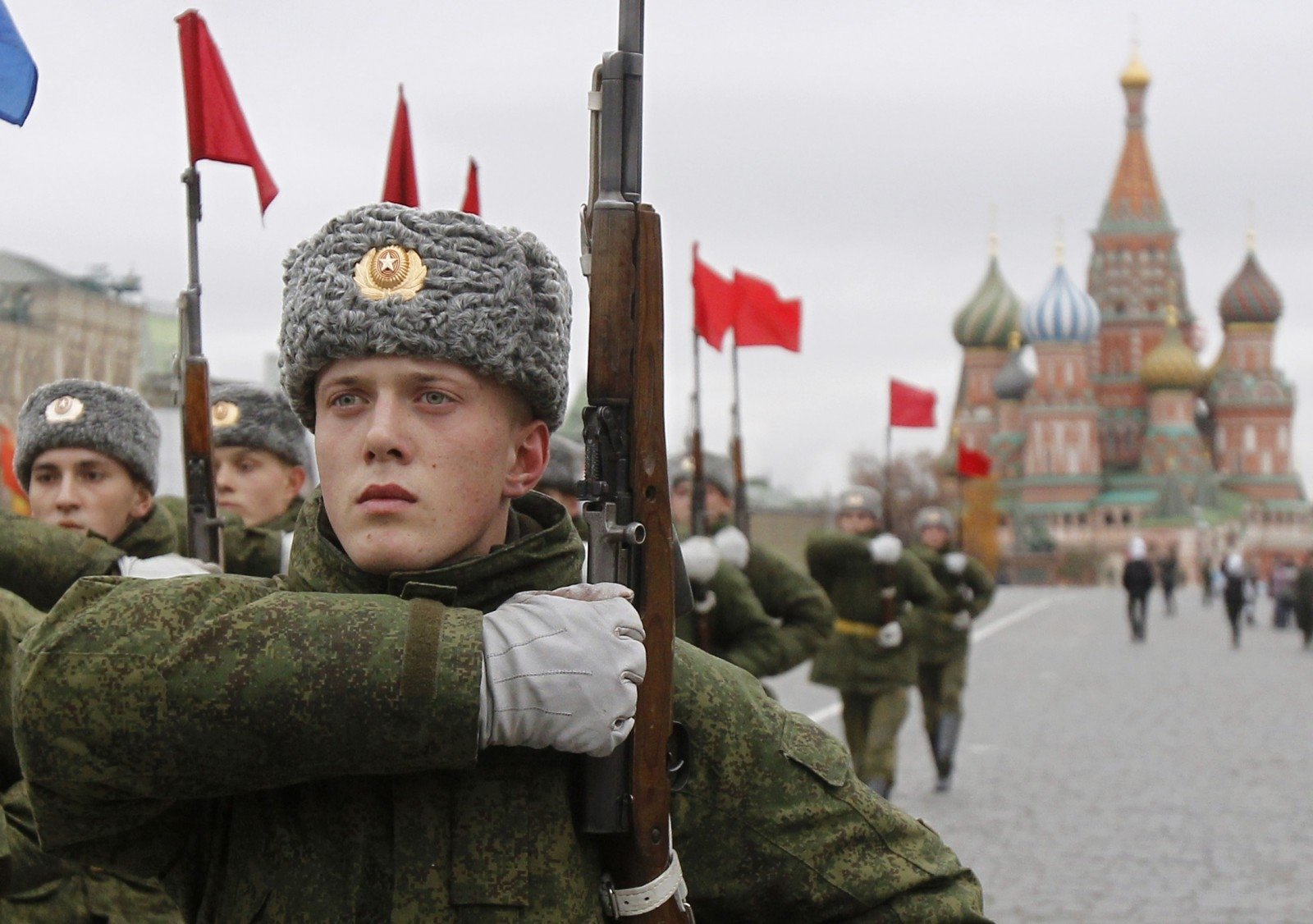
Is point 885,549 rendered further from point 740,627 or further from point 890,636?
point 740,627

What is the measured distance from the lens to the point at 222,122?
4.71 metres

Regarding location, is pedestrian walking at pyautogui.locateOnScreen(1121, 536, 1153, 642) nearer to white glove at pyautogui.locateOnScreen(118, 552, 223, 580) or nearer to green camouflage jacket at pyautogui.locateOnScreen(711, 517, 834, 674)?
green camouflage jacket at pyautogui.locateOnScreen(711, 517, 834, 674)

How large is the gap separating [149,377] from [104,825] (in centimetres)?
2713

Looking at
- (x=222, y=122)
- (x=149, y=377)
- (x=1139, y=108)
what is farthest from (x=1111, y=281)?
(x=222, y=122)

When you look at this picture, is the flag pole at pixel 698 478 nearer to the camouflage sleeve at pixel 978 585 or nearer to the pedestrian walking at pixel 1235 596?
the camouflage sleeve at pixel 978 585

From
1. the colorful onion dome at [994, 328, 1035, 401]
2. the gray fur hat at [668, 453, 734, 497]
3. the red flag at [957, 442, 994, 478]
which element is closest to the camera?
the gray fur hat at [668, 453, 734, 497]

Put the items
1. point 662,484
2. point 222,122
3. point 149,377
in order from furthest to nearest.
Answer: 1. point 149,377
2. point 222,122
3. point 662,484

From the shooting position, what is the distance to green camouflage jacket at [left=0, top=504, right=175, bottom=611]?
13.5ft

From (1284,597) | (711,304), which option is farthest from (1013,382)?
(711,304)

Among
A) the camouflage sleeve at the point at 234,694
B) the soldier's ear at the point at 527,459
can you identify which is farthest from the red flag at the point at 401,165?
the camouflage sleeve at the point at 234,694

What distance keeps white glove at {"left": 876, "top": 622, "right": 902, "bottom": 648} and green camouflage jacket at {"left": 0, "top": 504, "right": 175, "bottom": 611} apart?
7775 mm

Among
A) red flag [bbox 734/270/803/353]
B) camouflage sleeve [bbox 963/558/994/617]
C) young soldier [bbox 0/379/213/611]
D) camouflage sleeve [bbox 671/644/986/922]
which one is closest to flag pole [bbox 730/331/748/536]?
red flag [bbox 734/270/803/353]

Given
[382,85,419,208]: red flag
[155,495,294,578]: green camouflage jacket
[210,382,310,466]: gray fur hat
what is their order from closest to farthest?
[382,85,419,208]: red flag → [155,495,294,578]: green camouflage jacket → [210,382,310,466]: gray fur hat

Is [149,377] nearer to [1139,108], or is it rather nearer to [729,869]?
[729,869]
